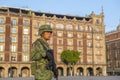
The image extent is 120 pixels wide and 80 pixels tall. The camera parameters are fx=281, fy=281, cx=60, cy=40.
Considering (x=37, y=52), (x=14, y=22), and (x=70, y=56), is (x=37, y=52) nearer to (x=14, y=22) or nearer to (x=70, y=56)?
(x=70, y=56)

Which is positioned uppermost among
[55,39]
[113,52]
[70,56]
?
[55,39]

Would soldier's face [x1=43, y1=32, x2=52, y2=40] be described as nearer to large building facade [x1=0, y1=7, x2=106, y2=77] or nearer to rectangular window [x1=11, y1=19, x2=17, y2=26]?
large building facade [x1=0, y1=7, x2=106, y2=77]

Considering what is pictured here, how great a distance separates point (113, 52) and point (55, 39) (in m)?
28.2

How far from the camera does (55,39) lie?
7944cm

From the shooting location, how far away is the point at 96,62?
8419cm

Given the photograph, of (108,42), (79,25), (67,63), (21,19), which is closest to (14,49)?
(21,19)

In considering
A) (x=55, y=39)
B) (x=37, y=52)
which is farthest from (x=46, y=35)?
(x=55, y=39)

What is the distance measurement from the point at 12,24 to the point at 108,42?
42.1 meters

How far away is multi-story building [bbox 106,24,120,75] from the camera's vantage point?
9527 centimetres

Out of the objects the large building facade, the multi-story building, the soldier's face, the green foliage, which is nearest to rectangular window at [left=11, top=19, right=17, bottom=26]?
the large building facade

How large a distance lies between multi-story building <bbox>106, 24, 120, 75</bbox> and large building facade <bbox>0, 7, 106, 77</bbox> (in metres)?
11.0

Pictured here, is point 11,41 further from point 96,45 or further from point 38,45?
point 38,45

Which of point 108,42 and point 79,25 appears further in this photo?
point 108,42

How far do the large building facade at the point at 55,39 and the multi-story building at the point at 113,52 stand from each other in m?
11.0
